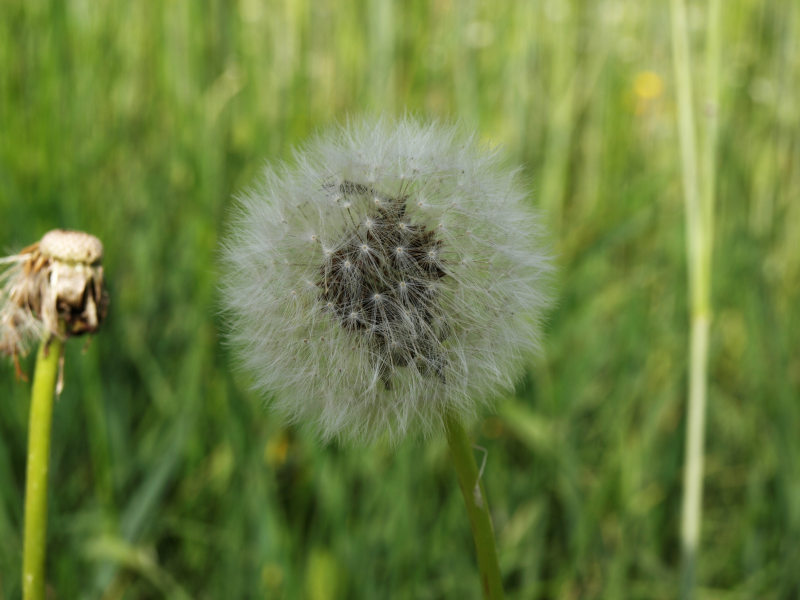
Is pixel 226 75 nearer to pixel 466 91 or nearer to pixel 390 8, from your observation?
pixel 390 8

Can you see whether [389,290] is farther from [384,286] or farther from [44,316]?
[44,316]

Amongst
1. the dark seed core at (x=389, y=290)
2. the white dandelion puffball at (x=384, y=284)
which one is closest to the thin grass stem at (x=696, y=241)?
the white dandelion puffball at (x=384, y=284)

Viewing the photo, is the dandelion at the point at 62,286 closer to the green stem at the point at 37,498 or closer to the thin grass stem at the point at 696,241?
the green stem at the point at 37,498

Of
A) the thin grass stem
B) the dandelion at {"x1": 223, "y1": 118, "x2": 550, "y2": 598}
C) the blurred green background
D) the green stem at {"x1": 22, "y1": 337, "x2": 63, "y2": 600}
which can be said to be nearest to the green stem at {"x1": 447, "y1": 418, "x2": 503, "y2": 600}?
the dandelion at {"x1": 223, "y1": 118, "x2": 550, "y2": 598}

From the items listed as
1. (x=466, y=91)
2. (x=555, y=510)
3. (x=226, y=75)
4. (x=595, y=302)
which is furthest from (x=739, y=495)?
(x=226, y=75)

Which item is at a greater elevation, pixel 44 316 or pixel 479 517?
pixel 44 316

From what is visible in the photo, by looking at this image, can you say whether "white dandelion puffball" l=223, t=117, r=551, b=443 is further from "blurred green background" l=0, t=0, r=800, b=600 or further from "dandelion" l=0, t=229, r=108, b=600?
"blurred green background" l=0, t=0, r=800, b=600

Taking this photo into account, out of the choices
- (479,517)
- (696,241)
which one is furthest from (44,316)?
(696,241)
